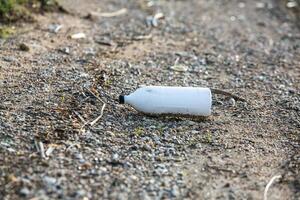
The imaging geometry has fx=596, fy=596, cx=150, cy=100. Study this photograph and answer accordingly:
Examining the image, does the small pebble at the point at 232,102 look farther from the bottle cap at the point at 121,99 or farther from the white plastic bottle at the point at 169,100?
the bottle cap at the point at 121,99

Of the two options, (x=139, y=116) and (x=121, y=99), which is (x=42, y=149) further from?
(x=139, y=116)

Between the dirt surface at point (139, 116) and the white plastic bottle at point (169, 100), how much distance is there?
103 mm

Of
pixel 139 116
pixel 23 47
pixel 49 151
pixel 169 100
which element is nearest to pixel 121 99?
pixel 139 116

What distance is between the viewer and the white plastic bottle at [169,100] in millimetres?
4078

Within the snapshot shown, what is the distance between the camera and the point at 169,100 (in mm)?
4074

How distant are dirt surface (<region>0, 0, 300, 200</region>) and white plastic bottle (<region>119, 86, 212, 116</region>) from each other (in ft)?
0.34

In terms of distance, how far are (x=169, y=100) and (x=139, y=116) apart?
27 cm

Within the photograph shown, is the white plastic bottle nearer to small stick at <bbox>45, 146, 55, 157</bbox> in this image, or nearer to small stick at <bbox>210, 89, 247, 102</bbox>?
small stick at <bbox>210, 89, 247, 102</bbox>

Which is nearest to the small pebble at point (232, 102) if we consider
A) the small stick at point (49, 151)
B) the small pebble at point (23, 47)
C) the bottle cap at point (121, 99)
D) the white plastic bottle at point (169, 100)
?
the white plastic bottle at point (169, 100)

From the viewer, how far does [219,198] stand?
10.8ft

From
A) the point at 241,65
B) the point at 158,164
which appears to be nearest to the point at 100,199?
the point at 158,164

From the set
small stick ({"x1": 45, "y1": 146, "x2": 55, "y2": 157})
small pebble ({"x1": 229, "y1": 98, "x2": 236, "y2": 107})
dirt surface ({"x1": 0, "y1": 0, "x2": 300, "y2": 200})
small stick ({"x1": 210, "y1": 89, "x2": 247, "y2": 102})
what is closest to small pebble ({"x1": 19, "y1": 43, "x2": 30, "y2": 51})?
dirt surface ({"x1": 0, "y1": 0, "x2": 300, "y2": 200})

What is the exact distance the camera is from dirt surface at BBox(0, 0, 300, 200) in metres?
3.37

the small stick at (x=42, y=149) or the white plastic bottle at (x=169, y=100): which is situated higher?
the white plastic bottle at (x=169, y=100)
